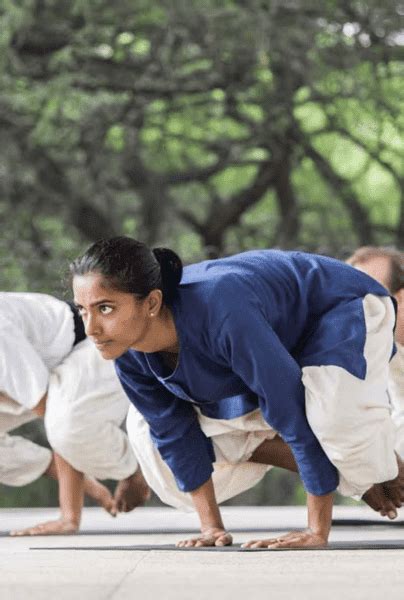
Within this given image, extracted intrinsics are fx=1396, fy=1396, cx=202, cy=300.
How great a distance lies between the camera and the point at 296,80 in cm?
896

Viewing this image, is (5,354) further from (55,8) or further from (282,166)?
(282,166)

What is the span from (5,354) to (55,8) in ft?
16.5

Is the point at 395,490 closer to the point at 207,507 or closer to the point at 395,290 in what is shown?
the point at 207,507

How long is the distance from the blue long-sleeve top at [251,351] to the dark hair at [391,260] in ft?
1.62

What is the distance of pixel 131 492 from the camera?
4469mm

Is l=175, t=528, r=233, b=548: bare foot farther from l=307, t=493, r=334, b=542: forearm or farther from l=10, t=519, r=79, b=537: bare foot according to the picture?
l=10, t=519, r=79, b=537: bare foot

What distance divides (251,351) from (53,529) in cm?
143

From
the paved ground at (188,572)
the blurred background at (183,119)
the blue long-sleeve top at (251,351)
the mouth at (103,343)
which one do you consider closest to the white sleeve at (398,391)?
the paved ground at (188,572)

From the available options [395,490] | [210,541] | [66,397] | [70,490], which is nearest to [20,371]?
[66,397]

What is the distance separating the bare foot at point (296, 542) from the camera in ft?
10.4

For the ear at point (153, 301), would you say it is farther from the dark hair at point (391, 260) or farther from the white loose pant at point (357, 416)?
A: the dark hair at point (391, 260)

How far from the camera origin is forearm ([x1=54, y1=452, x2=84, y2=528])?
4.33 meters

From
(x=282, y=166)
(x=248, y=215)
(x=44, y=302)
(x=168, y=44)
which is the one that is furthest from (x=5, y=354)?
(x=248, y=215)

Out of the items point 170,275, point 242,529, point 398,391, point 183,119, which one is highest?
point 170,275
